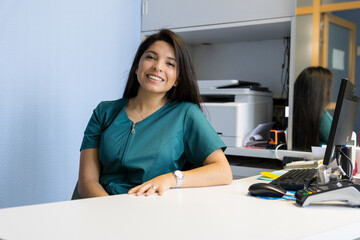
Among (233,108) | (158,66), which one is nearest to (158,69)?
(158,66)

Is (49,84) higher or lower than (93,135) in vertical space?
higher

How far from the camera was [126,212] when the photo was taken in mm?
944

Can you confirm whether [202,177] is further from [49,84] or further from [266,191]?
[49,84]

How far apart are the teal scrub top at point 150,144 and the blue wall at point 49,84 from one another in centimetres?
77

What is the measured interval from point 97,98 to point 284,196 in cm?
169

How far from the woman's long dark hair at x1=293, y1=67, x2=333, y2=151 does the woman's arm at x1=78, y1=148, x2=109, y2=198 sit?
4.07 ft

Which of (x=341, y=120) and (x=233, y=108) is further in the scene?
(x=233, y=108)

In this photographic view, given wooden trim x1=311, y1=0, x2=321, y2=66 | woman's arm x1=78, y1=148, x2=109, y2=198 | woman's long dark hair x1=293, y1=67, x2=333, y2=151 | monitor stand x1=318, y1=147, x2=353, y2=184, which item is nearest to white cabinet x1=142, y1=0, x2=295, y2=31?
wooden trim x1=311, y1=0, x2=321, y2=66

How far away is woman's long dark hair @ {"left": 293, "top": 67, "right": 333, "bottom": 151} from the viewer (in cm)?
213

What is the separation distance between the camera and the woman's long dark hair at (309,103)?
213cm

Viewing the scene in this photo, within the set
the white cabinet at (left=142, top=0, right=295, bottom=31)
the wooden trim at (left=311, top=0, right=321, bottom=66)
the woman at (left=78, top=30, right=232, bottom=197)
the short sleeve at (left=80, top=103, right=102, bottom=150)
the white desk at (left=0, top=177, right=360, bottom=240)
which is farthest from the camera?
the white cabinet at (left=142, top=0, right=295, bottom=31)

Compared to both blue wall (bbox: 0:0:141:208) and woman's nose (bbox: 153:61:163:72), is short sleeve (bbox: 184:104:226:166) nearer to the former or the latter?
woman's nose (bbox: 153:61:163:72)

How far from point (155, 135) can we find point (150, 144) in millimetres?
42

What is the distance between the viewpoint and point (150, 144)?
142 cm
